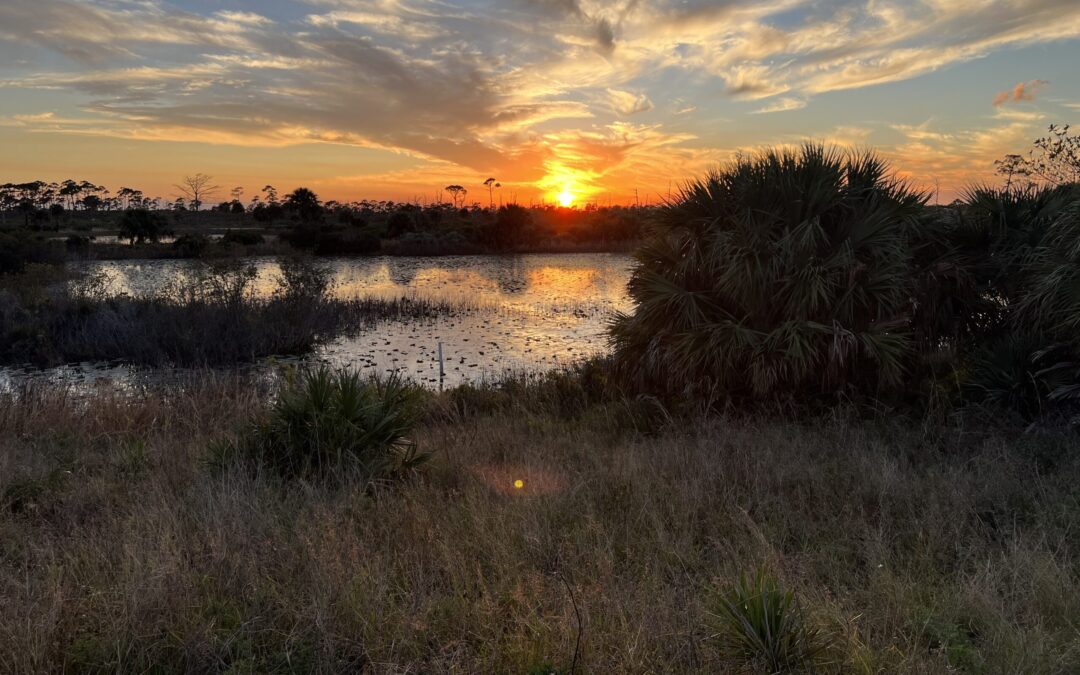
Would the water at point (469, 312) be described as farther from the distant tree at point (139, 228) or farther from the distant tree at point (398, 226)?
the distant tree at point (398, 226)

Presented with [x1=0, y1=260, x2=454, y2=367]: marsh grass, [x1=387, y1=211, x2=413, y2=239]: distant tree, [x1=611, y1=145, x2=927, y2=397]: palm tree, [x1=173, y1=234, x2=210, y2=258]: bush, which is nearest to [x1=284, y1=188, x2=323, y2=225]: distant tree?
[x1=387, y1=211, x2=413, y2=239]: distant tree

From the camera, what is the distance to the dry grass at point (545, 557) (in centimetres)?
329

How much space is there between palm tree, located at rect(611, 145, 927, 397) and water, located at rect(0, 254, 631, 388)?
6.45ft

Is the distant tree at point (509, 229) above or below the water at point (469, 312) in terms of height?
above

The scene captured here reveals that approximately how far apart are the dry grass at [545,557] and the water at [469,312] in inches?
203

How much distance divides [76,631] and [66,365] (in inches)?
709

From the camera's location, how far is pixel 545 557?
14.7 feet

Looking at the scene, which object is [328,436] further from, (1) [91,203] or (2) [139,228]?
(1) [91,203]

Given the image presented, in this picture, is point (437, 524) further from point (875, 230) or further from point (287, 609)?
point (875, 230)

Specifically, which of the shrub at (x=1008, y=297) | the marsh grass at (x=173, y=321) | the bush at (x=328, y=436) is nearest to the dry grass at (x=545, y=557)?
the bush at (x=328, y=436)

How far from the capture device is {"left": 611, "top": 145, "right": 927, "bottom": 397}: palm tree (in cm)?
817

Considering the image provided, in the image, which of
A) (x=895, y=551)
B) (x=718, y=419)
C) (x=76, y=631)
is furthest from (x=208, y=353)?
(x=895, y=551)

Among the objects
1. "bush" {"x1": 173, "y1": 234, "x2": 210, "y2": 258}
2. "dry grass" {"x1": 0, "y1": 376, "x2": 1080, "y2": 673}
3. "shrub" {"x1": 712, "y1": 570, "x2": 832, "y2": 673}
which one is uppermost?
"bush" {"x1": 173, "y1": 234, "x2": 210, "y2": 258}

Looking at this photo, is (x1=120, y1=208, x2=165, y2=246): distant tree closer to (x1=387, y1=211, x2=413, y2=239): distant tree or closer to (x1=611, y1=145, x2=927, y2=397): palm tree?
(x1=387, y1=211, x2=413, y2=239): distant tree
